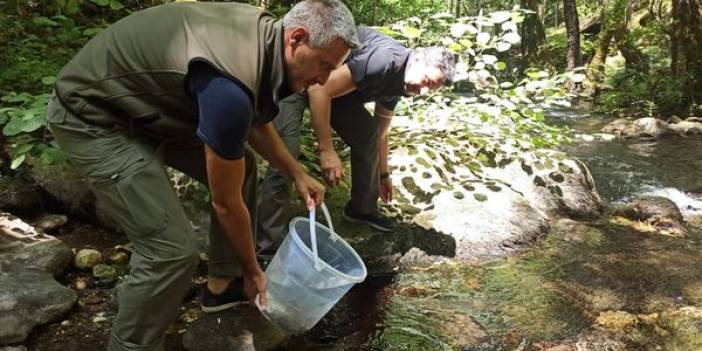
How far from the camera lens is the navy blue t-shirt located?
10.2 ft

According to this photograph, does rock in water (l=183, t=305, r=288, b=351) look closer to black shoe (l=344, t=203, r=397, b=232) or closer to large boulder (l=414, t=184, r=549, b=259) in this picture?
black shoe (l=344, t=203, r=397, b=232)

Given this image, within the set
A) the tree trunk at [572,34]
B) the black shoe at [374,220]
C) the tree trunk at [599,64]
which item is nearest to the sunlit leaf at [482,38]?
the black shoe at [374,220]

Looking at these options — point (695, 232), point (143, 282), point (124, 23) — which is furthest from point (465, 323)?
point (695, 232)

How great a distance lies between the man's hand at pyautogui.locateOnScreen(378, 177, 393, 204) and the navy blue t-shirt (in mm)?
914

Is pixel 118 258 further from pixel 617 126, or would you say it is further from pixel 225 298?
pixel 617 126

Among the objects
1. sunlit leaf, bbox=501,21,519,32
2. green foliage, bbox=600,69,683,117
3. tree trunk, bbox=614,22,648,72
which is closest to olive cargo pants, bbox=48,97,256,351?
sunlit leaf, bbox=501,21,519,32

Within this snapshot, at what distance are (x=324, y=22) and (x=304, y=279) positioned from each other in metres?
1.07

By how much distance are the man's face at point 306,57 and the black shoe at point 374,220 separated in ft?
6.74

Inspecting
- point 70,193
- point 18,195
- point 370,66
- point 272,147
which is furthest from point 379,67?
point 18,195

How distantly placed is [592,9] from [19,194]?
29.9m

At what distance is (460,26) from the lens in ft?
15.9

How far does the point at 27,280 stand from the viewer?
2.87 metres

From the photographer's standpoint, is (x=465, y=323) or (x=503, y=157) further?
(x=503, y=157)

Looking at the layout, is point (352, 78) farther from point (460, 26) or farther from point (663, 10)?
point (663, 10)
